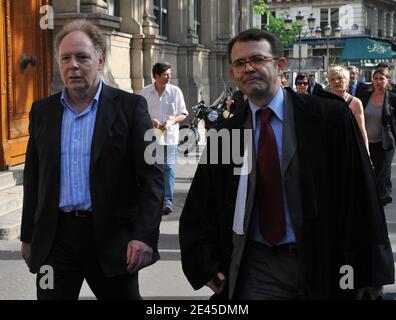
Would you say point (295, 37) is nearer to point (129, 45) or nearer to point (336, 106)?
point (129, 45)

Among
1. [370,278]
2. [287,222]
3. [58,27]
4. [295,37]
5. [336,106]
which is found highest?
[295,37]

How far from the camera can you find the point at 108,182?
133 inches

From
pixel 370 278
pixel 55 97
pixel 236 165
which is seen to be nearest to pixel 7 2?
pixel 55 97

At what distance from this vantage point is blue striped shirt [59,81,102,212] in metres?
3.36

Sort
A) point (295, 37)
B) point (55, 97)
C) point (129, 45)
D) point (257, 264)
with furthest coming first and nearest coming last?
point (295, 37), point (129, 45), point (55, 97), point (257, 264)

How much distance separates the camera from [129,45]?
648 inches

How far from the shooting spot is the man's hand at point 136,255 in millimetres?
3336

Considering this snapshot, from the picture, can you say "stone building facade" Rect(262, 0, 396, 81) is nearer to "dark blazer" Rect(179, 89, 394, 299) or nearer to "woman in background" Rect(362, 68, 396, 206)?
"woman in background" Rect(362, 68, 396, 206)

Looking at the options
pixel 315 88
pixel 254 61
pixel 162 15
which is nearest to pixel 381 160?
pixel 315 88

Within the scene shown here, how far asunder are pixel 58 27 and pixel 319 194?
29.6 feet

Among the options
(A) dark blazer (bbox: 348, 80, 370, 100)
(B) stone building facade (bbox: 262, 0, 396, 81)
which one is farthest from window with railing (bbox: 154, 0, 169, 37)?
(B) stone building facade (bbox: 262, 0, 396, 81)

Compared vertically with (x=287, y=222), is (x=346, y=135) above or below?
above

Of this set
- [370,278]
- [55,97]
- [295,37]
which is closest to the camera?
[370,278]

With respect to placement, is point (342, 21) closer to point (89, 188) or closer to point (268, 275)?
point (89, 188)
